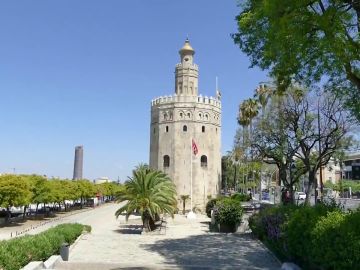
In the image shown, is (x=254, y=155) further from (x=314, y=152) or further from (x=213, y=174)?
(x=213, y=174)

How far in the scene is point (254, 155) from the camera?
3247 cm

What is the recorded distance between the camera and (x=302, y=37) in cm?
1102

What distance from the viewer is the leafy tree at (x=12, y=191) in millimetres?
34906

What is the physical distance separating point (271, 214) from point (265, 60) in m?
5.09

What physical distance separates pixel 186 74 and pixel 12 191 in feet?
80.7

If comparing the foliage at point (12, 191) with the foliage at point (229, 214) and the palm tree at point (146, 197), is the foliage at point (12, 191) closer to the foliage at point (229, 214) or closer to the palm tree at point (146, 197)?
the palm tree at point (146, 197)

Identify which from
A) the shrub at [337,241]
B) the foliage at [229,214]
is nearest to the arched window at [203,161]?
the foliage at [229,214]

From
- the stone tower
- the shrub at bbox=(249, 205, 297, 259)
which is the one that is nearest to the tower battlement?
the stone tower

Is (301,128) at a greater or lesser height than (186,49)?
lesser

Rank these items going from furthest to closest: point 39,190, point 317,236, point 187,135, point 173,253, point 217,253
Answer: point 187,135 → point 39,190 → point 217,253 → point 173,253 → point 317,236

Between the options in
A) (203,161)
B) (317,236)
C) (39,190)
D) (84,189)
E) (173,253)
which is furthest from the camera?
(84,189)

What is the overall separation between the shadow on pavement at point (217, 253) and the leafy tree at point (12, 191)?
65.7ft

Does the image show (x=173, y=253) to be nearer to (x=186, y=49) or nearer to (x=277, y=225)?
(x=277, y=225)

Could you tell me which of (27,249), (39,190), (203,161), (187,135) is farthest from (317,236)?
(203,161)
